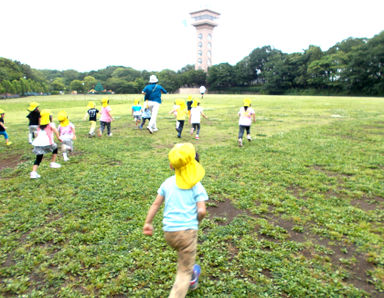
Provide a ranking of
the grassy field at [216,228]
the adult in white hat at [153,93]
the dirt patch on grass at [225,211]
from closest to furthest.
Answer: the grassy field at [216,228]
the dirt patch on grass at [225,211]
the adult in white hat at [153,93]

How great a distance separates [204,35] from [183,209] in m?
120

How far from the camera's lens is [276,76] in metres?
72.2

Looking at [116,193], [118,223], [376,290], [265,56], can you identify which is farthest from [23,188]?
[265,56]

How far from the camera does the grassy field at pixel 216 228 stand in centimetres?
316

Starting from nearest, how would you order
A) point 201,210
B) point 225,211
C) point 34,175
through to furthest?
→ 1. point 201,210
2. point 225,211
3. point 34,175

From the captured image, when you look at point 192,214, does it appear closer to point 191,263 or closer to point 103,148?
point 191,263

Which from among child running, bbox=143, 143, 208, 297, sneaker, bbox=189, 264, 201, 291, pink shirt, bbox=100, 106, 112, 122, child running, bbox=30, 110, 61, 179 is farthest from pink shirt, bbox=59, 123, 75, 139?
sneaker, bbox=189, 264, 201, 291

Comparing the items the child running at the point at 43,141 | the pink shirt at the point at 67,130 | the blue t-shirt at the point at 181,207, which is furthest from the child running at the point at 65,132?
the blue t-shirt at the point at 181,207

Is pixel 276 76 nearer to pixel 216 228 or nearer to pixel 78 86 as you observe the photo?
pixel 78 86

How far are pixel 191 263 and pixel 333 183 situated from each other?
4798 mm

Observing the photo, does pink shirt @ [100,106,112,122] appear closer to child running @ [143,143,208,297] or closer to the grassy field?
the grassy field

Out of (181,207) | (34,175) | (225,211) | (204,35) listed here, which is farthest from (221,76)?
(181,207)

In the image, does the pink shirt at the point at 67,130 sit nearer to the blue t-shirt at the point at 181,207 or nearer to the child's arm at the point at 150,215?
the child's arm at the point at 150,215

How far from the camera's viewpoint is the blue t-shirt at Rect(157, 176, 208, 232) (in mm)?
2752
